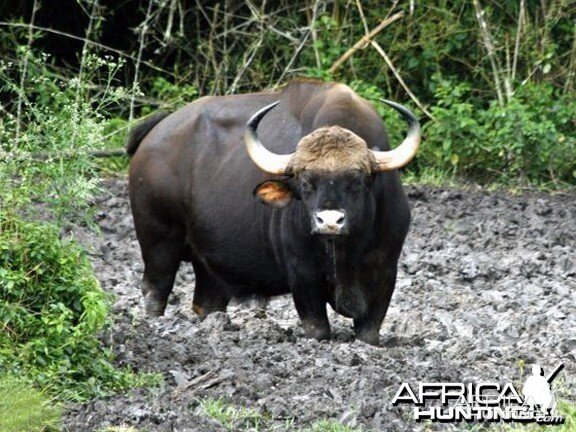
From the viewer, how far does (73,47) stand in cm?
1930

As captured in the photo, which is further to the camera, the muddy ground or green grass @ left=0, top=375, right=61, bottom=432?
the muddy ground

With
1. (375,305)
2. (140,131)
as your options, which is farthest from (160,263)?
(375,305)

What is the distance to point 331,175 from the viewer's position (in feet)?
33.2

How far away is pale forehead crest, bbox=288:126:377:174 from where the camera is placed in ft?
33.3

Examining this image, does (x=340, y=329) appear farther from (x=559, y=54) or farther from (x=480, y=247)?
(x=559, y=54)

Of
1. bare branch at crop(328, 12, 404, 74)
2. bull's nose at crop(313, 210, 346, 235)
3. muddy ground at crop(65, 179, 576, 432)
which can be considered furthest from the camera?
bare branch at crop(328, 12, 404, 74)

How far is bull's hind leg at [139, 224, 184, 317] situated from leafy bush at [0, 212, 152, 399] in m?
3.42

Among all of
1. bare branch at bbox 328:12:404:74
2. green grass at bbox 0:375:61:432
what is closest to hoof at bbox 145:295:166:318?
green grass at bbox 0:375:61:432

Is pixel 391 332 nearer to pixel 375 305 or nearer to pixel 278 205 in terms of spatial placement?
pixel 375 305

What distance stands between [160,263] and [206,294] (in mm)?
484

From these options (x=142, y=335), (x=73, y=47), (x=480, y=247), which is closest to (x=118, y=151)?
(x=73, y=47)

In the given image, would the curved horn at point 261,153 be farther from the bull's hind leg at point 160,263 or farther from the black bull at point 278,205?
the bull's hind leg at point 160,263

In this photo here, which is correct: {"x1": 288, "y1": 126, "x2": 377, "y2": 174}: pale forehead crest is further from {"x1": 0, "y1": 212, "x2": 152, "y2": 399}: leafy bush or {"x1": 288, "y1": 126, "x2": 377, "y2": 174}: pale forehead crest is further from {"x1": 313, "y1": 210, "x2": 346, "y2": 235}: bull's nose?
{"x1": 0, "y1": 212, "x2": 152, "y2": 399}: leafy bush

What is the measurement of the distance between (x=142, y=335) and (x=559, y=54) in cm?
973
